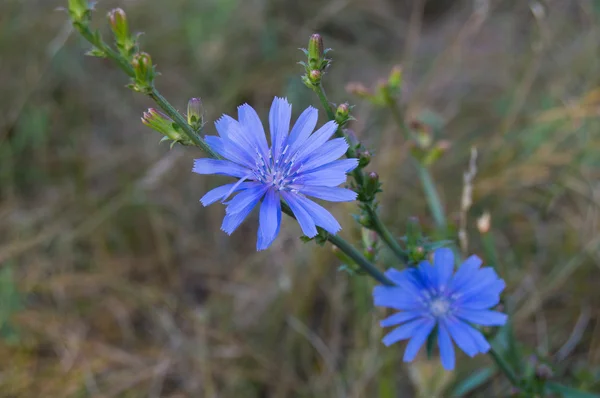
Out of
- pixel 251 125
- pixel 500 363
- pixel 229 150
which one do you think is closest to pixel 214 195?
pixel 229 150

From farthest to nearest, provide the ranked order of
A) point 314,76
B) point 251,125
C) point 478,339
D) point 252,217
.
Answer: point 252,217, point 478,339, point 251,125, point 314,76

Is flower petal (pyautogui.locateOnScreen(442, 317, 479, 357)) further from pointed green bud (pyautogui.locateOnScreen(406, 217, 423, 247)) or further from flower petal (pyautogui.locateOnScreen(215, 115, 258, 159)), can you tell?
flower petal (pyautogui.locateOnScreen(215, 115, 258, 159))

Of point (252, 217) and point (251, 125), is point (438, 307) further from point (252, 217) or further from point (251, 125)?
point (252, 217)

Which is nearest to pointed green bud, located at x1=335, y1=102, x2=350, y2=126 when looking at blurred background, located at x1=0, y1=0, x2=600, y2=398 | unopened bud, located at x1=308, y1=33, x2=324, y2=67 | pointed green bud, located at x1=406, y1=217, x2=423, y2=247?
unopened bud, located at x1=308, y1=33, x2=324, y2=67

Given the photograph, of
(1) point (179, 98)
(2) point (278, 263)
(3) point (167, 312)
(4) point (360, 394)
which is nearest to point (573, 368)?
(4) point (360, 394)

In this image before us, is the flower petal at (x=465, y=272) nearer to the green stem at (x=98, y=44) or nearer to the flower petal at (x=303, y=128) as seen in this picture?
the flower petal at (x=303, y=128)

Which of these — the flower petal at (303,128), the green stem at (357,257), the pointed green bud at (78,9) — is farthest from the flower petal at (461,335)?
the pointed green bud at (78,9)
